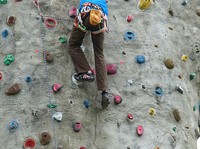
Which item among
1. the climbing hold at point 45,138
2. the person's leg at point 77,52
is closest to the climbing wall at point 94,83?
Result: the climbing hold at point 45,138

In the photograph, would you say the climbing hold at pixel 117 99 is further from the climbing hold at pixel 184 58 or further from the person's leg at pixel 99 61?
the climbing hold at pixel 184 58

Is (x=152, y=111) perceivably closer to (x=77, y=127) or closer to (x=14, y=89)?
(x=77, y=127)

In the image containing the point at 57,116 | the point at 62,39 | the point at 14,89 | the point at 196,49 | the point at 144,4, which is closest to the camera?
the point at 57,116

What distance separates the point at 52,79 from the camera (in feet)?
21.7

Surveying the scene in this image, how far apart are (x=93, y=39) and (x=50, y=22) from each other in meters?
0.82

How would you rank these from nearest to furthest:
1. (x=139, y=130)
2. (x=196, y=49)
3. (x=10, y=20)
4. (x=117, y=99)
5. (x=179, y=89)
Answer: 1. (x=139, y=130)
2. (x=117, y=99)
3. (x=10, y=20)
4. (x=179, y=89)
5. (x=196, y=49)

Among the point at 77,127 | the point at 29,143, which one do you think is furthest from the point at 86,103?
the point at 29,143

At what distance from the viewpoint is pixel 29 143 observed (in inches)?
241

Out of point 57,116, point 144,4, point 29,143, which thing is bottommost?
point 29,143

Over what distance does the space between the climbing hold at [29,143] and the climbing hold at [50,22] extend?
5.92ft

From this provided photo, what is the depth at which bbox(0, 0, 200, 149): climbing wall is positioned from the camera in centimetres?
634

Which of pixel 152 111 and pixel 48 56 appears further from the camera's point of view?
pixel 152 111

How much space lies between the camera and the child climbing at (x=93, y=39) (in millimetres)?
6414

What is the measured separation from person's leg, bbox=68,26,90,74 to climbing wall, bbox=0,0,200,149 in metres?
0.13
